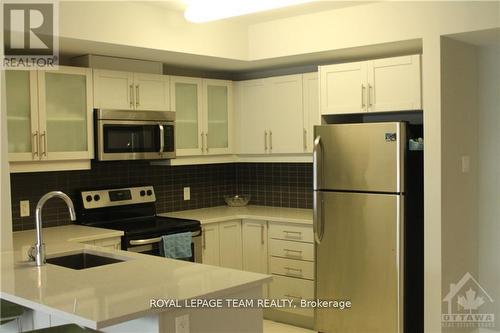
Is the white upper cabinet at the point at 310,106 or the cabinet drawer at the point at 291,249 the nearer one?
the cabinet drawer at the point at 291,249

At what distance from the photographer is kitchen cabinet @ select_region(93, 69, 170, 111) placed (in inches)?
167

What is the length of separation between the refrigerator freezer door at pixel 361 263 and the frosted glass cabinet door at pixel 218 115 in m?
1.33

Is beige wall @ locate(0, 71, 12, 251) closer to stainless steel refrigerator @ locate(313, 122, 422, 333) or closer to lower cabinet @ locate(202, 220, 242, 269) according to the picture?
lower cabinet @ locate(202, 220, 242, 269)

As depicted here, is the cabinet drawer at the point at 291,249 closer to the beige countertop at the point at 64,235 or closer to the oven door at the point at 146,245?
the oven door at the point at 146,245

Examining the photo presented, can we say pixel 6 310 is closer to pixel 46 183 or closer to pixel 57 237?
pixel 57 237

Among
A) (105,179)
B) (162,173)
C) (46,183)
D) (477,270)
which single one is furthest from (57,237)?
(477,270)

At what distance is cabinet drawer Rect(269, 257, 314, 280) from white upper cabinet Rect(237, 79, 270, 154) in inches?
39.8

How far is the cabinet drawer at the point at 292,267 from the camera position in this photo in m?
4.52

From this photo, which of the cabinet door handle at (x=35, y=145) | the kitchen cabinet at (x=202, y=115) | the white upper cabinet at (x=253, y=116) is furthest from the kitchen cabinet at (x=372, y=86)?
the cabinet door handle at (x=35, y=145)

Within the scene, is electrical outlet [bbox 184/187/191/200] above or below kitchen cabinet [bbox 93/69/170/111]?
below

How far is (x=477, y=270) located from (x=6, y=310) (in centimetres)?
336

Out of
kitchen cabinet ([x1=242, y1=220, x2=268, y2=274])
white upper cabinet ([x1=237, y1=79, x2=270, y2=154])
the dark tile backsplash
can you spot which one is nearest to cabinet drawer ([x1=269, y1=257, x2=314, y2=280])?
kitchen cabinet ([x1=242, y1=220, x2=268, y2=274])

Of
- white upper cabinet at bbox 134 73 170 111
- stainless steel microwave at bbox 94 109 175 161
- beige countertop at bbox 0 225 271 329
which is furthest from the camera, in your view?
white upper cabinet at bbox 134 73 170 111

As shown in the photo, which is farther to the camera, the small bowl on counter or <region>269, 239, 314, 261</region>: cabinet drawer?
the small bowl on counter
